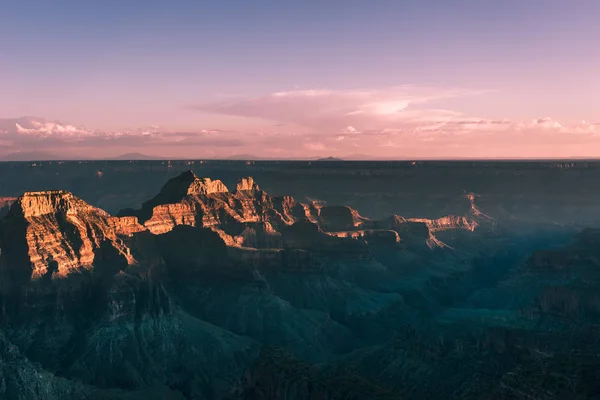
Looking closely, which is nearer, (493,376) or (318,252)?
(493,376)

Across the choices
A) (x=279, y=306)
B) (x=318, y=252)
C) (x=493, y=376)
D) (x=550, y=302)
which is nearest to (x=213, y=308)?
(x=279, y=306)

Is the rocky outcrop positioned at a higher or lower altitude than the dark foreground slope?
higher

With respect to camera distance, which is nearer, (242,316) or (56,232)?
(56,232)

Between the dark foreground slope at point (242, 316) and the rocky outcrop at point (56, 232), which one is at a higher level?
the rocky outcrop at point (56, 232)

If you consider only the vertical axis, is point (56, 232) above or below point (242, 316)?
above

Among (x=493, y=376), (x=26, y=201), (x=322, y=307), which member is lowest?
(x=322, y=307)

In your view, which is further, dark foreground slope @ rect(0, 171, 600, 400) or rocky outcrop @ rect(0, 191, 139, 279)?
rocky outcrop @ rect(0, 191, 139, 279)

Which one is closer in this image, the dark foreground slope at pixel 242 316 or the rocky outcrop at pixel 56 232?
the dark foreground slope at pixel 242 316

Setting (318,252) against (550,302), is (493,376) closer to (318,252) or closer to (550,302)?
(550,302)
